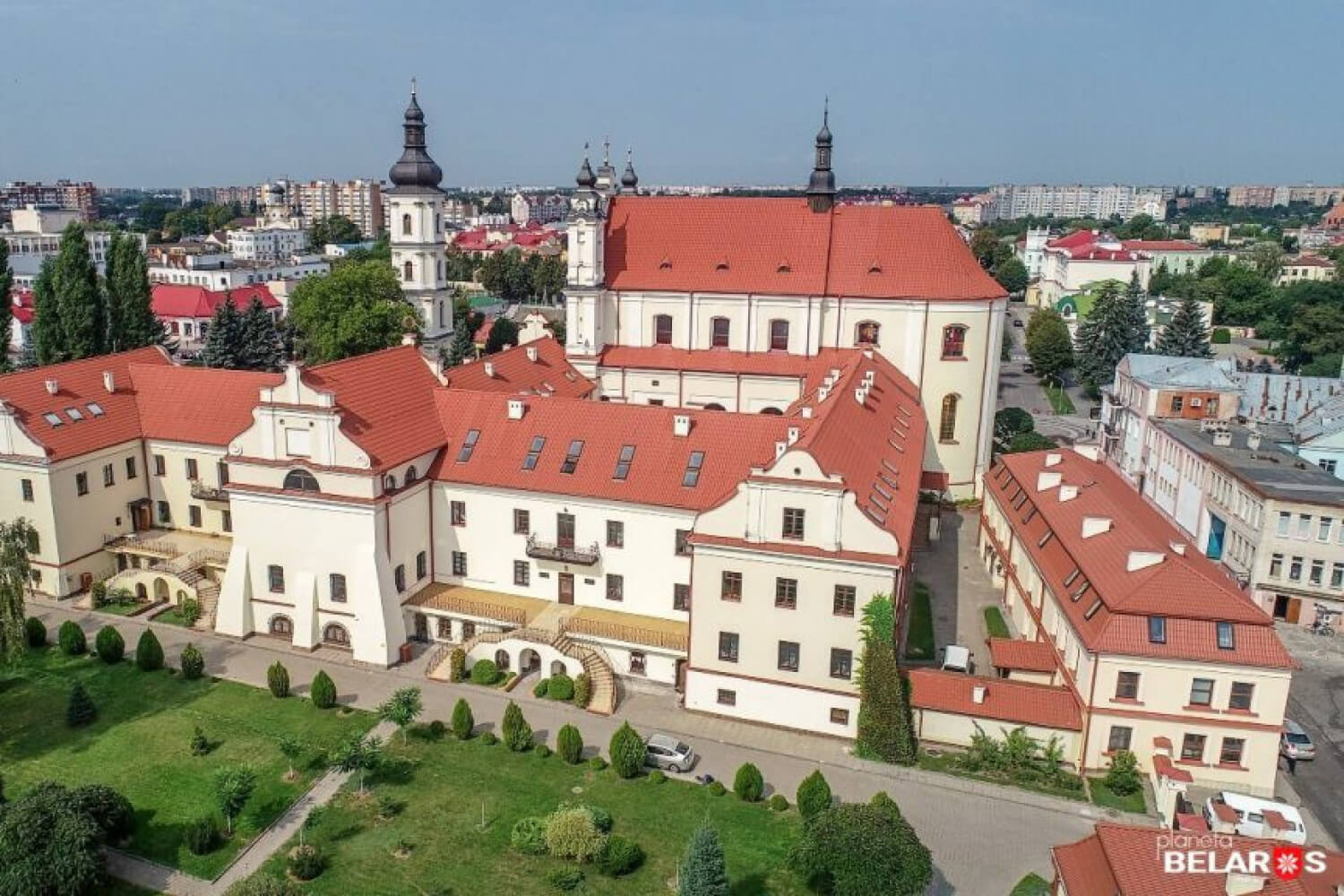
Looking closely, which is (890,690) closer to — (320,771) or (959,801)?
(959,801)

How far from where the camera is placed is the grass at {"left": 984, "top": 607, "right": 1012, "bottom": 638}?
37.4m

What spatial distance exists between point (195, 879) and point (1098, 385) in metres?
80.6

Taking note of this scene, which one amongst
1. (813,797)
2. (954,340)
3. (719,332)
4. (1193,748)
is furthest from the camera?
(719,332)

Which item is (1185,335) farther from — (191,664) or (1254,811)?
(191,664)

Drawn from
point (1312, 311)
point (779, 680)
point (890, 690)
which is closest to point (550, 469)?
point (779, 680)

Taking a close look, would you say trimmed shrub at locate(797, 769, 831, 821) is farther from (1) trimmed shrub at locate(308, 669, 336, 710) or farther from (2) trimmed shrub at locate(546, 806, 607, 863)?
(1) trimmed shrub at locate(308, 669, 336, 710)

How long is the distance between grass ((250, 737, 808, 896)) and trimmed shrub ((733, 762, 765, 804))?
320 mm

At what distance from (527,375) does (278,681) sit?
20195mm

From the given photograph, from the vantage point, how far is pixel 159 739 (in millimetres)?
29156

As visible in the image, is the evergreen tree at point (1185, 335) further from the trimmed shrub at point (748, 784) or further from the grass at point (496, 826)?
the grass at point (496, 826)

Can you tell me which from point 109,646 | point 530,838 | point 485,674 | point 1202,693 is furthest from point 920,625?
point 109,646

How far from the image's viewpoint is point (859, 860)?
2027cm

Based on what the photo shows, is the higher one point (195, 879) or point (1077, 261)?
point (1077, 261)

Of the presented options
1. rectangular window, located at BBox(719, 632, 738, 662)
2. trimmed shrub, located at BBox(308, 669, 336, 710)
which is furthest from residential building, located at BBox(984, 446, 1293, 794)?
Result: trimmed shrub, located at BBox(308, 669, 336, 710)
